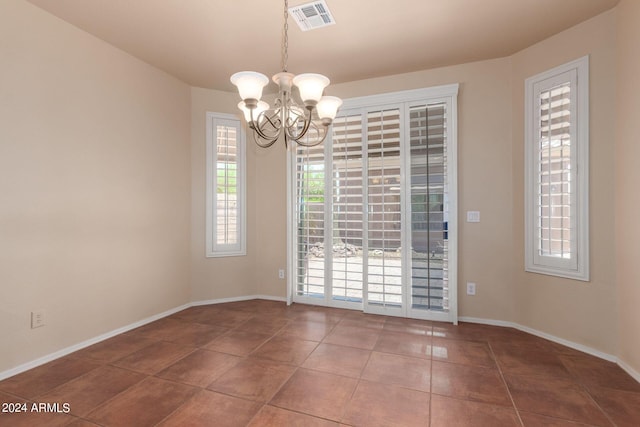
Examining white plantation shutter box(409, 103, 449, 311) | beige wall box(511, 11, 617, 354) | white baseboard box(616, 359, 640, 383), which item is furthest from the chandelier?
white baseboard box(616, 359, 640, 383)

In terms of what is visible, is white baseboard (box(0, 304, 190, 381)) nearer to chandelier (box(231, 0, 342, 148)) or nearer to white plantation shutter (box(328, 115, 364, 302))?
white plantation shutter (box(328, 115, 364, 302))

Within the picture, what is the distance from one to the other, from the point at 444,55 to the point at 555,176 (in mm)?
1552

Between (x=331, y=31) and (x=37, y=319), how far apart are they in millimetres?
3326

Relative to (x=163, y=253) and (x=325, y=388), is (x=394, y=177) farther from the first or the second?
(x=163, y=253)

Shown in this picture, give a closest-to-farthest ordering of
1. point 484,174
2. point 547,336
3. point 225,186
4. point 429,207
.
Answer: point 547,336
point 484,174
point 429,207
point 225,186

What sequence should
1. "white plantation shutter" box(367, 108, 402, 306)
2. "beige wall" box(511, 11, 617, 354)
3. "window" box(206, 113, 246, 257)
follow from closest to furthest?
1. "beige wall" box(511, 11, 617, 354)
2. "white plantation shutter" box(367, 108, 402, 306)
3. "window" box(206, 113, 246, 257)

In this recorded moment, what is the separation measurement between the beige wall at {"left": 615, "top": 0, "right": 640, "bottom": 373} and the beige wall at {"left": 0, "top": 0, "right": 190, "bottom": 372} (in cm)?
421

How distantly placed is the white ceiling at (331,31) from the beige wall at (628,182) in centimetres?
32

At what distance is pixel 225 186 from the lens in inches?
159

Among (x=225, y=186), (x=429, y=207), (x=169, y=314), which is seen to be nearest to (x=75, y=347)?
(x=169, y=314)

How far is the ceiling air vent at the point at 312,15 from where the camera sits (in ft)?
7.75

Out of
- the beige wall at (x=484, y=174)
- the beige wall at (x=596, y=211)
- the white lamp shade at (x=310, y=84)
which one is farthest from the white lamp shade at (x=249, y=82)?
the beige wall at (x=596, y=211)

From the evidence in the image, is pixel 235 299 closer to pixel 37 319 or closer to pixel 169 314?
pixel 169 314

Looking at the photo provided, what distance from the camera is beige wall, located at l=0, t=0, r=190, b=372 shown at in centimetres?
230
